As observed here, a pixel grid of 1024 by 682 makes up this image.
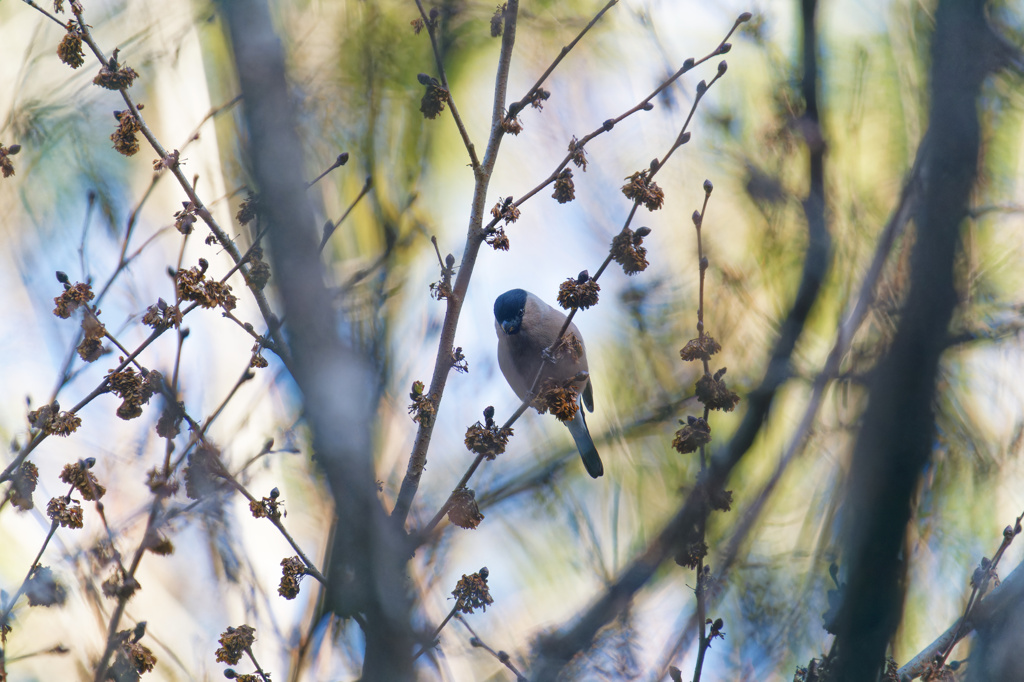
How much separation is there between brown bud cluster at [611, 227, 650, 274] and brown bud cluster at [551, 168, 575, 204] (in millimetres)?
254

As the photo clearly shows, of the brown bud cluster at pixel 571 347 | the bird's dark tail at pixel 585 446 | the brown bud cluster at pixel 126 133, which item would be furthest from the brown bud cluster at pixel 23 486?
the bird's dark tail at pixel 585 446

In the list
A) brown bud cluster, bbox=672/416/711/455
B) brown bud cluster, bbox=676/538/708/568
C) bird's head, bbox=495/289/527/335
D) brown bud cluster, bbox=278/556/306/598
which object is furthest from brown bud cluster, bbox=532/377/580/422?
bird's head, bbox=495/289/527/335

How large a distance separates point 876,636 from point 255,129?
2.48 meters

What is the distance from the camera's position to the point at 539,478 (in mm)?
3592

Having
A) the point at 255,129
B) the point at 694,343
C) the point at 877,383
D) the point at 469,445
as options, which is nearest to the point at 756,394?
the point at 877,383

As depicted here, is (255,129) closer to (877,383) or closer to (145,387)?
(145,387)

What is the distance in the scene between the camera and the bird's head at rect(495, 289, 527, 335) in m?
3.88

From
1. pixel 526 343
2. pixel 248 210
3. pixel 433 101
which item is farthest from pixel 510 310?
pixel 433 101

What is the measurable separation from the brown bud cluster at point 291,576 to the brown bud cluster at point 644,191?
1.30m

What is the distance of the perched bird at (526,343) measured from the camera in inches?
152

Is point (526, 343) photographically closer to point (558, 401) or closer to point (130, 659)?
point (558, 401)

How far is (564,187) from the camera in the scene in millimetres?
2146

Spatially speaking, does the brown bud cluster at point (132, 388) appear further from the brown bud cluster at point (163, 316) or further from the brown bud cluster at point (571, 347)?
the brown bud cluster at point (571, 347)

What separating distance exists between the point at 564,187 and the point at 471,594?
111 cm
